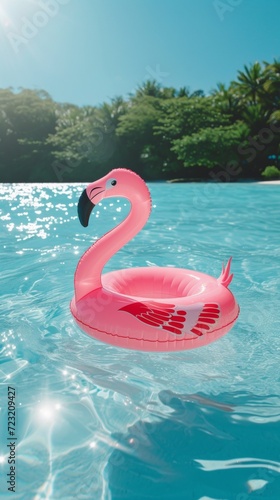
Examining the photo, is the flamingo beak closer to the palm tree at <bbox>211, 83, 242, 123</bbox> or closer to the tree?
the tree

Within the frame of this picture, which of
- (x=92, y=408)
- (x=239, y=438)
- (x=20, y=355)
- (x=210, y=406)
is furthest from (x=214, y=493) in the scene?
(x=20, y=355)

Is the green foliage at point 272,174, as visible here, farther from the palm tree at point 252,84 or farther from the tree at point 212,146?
the palm tree at point 252,84

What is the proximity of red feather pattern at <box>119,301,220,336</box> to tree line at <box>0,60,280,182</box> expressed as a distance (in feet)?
60.8

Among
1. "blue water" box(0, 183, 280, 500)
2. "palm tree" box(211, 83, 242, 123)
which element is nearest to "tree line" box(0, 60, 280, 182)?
"palm tree" box(211, 83, 242, 123)

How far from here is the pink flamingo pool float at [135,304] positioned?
2.34 m

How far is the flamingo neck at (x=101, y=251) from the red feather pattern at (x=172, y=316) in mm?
351

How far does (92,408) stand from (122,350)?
0.64 meters

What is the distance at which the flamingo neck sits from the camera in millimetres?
2627

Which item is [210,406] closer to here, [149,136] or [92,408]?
[92,408]

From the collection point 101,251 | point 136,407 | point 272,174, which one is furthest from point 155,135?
point 136,407

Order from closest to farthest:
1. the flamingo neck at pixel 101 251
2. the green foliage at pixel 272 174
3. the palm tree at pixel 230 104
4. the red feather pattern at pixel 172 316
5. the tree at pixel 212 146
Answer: the red feather pattern at pixel 172 316 → the flamingo neck at pixel 101 251 → the green foliage at pixel 272 174 → the tree at pixel 212 146 → the palm tree at pixel 230 104

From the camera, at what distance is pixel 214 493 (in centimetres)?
155

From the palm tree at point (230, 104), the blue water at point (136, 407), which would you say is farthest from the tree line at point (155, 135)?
the blue water at point (136, 407)

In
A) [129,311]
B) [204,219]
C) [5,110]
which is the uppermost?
[5,110]
